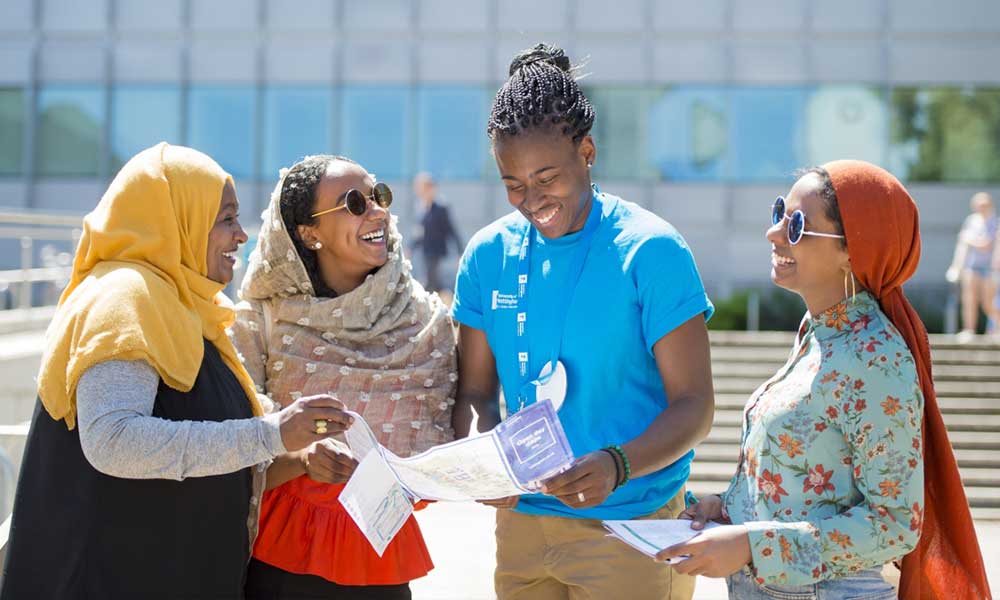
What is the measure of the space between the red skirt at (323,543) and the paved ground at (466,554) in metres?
2.53

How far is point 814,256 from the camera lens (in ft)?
8.97

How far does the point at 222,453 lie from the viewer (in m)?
2.62

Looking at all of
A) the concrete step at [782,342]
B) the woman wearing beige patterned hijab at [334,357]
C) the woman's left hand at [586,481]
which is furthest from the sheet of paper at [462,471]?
the concrete step at [782,342]

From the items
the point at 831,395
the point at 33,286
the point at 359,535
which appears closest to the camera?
the point at 831,395

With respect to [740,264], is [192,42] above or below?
above

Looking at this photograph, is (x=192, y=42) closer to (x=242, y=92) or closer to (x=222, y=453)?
(x=242, y=92)

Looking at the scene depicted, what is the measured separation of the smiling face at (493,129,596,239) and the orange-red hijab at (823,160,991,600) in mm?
705

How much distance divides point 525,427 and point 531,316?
61cm

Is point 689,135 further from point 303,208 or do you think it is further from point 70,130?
point 303,208

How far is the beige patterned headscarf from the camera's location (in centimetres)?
325

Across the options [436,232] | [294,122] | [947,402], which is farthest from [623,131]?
[947,402]

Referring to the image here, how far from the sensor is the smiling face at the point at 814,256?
8.91 ft

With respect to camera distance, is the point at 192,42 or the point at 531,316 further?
the point at 192,42

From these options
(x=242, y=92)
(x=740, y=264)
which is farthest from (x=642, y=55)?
(x=242, y=92)
